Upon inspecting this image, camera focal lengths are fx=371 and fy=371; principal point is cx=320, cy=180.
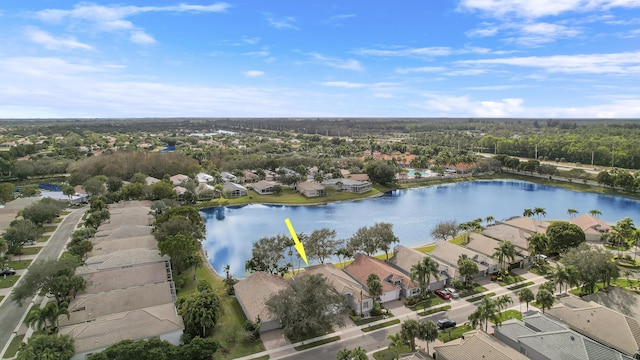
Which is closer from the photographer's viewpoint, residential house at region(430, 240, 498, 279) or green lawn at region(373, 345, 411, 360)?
green lawn at region(373, 345, 411, 360)

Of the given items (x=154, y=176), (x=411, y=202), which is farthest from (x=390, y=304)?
(x=154, y=176)

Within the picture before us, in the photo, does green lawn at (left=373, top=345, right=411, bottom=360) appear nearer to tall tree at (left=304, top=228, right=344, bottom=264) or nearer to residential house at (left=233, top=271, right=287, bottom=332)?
residential house at (left=233, top=271, right=287, bottom=332)

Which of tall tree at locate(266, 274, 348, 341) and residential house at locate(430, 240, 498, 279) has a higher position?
tall tree at locate(266, 274, 348, 341)

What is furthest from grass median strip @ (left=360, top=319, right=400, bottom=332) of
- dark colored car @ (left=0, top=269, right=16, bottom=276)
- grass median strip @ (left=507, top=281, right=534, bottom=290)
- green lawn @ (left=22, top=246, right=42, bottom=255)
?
green lawn @ (left=22, top=246, right=42, bottom=255)

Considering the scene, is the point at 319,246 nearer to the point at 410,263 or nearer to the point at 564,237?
the point at 410,263

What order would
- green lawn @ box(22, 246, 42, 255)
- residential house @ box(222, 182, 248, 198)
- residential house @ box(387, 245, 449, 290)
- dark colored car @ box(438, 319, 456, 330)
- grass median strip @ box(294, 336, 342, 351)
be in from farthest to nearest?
residential house @ box(222, 182, 248, 198), green lawn @ box(22, 246, 42, 255), residential house @ box(387, 245, 449, 290), dark colored car @ box(438, 319, 456, 330), grass median strip @ box(294, 336, 342, 351)

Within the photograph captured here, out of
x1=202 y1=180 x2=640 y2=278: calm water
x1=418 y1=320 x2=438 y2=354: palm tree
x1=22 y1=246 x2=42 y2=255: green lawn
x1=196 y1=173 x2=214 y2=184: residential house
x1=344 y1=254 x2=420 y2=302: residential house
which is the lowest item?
x1=202 y1=180 x2=640 y2=278: calm water

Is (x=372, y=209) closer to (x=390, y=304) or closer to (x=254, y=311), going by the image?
(x=390, y=304)

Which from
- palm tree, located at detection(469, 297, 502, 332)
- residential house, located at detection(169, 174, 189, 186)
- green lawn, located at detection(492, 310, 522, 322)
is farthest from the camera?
residential house, located at detection(169, 174, 189, 186)
